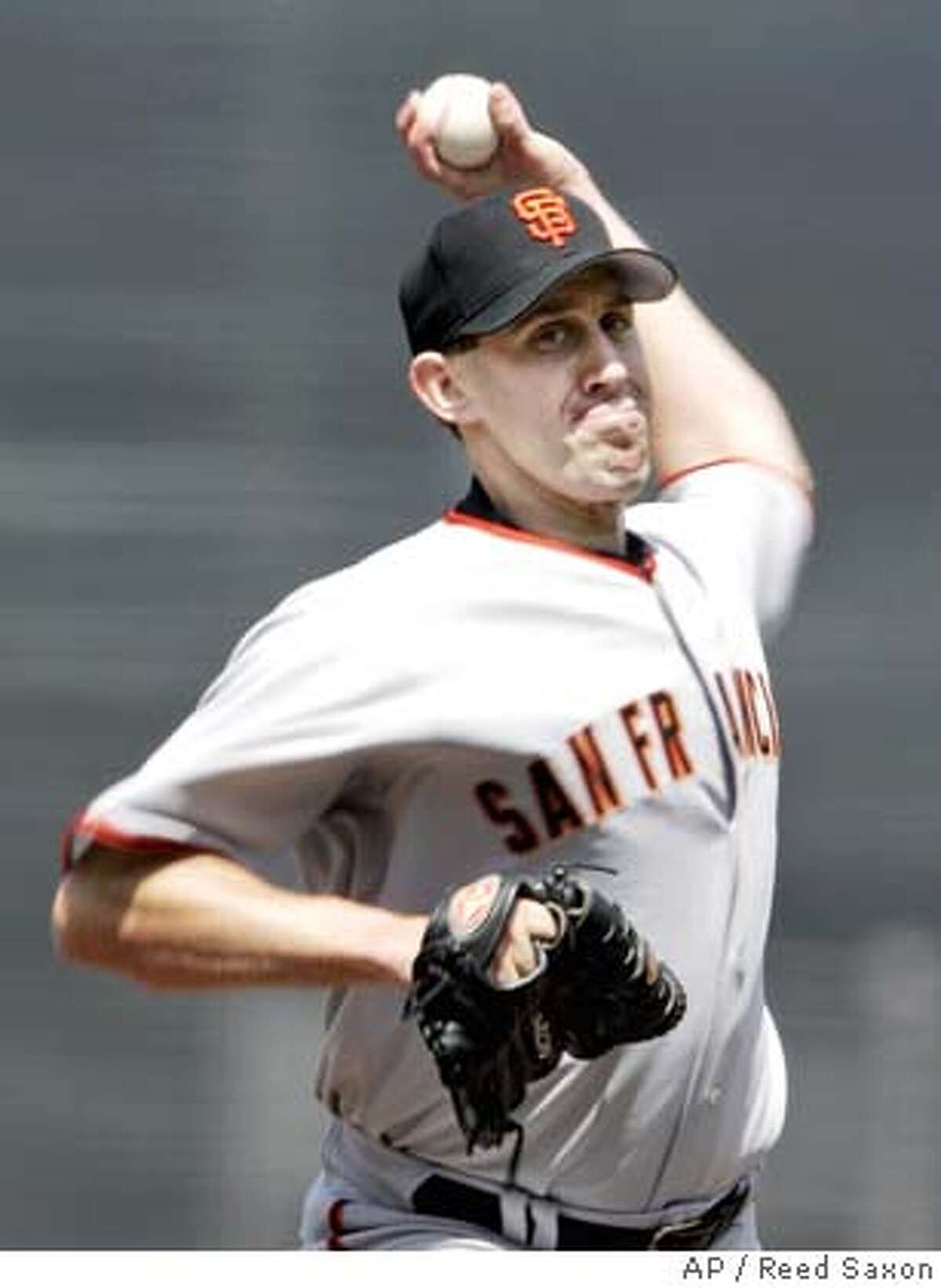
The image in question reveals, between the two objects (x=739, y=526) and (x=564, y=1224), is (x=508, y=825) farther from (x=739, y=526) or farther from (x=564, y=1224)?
(x=739, y=526)

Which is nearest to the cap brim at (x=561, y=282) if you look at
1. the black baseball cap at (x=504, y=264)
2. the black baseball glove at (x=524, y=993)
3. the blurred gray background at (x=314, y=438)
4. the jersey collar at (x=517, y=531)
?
the black baseball cap at (x=504, y=264)

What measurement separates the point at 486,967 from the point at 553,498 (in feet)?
1.29

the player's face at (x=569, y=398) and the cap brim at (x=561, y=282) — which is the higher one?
the cap brim at (x=561, y=282)

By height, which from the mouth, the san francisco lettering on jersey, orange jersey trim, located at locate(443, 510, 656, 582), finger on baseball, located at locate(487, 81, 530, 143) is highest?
finger on baseball, located at locate(487, 81, 530, 143)

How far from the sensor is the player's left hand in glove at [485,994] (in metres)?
2.67

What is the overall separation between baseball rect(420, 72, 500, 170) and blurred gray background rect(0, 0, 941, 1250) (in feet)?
3.39

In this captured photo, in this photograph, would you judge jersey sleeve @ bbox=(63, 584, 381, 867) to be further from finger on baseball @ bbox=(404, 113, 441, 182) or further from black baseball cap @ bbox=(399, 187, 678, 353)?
finger on baseball @ bbox=(404, 113, 441, 182)

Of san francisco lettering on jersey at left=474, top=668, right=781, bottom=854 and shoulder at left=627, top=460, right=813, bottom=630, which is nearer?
san francisco lettering on jersey at left=474, top=668, right=781, bottom=854

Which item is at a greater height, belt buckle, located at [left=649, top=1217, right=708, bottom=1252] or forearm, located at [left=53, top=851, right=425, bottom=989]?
forearm, located at [left=53, top=851, right=425, bottom=989]

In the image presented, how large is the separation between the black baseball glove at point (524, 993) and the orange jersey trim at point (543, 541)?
0.25 metres

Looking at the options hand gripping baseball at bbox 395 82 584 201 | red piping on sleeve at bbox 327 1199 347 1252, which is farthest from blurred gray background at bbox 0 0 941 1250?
red piping on sleeve at bbox 327 1199 347 1252

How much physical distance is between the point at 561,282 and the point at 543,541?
0.18 meters

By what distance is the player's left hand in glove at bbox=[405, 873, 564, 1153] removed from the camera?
2674mm

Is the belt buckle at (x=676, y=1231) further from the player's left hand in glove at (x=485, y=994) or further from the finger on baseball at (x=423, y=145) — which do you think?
the finger on baseball at (x=423, y=145)
